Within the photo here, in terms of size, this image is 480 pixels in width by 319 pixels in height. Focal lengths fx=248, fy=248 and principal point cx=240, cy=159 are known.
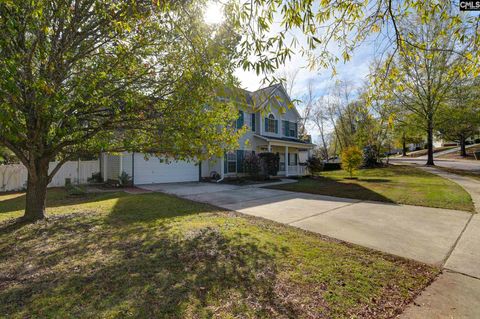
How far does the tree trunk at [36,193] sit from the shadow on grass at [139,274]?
74 centimetres

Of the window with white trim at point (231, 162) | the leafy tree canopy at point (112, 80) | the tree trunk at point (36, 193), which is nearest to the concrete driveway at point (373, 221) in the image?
the leafy tree canopy at point (112, 80)

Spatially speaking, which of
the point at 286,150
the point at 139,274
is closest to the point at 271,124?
the point at 286,150

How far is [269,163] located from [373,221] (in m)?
11.8

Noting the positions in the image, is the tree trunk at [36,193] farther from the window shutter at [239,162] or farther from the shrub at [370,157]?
the shrub at [370,157]

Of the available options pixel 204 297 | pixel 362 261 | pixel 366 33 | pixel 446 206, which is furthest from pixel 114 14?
pixel 446 206

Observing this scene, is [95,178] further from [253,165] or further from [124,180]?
[253,165]

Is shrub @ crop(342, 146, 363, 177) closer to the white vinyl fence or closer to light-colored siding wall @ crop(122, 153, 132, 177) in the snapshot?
light-colored siding wall @ crop(122, 153, 132, 177)

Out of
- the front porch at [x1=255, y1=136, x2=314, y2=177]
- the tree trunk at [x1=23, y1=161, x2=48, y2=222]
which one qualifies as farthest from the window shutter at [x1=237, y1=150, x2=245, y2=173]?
the tree trunk at [x1=23, y1=161, x2=48, y2=222]

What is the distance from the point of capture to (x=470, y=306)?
2.77 metres

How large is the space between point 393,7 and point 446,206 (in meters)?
7.64

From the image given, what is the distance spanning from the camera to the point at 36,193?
6.05 m

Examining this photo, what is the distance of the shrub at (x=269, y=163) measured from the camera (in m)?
17.7

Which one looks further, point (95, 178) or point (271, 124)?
point (271, 124)

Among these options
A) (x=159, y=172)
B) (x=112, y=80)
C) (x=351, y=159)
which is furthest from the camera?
(x=351, y=159)
